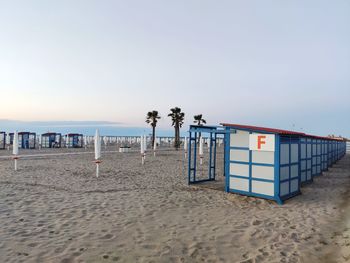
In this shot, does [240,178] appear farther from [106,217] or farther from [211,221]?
[106,217]

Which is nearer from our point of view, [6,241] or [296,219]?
[6,241]

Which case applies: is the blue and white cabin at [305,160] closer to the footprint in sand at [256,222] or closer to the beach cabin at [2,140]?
the footprint in sand at [256,222]

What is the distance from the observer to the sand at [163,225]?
5.49 meters

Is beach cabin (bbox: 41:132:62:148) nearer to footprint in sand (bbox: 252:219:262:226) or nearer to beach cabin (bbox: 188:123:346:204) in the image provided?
beach cabin (bbox: 188:123:346:204)

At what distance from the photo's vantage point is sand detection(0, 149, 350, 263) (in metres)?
5.49

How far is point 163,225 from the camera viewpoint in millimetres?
7133

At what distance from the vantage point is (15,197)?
9.54 meters

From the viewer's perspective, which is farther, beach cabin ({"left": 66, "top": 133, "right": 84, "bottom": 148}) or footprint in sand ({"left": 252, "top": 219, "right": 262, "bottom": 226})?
beach cabin ({"left": 66, "top": 133, "right": 84, "bottom": 148})

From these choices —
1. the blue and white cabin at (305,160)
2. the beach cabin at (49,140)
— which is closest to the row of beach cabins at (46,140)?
the beach cabin at (49,140)

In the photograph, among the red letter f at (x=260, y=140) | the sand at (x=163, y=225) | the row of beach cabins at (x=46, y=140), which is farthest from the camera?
the row of beach cabins at (x=46, y=140)

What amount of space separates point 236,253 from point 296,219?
3140 mm

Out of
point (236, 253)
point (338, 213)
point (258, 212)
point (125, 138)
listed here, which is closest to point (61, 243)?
point (236, 253)

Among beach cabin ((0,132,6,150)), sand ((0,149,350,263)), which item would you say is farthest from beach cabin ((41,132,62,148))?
sand ((0,149,350,263))

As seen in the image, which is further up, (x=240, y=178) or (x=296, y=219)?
(x=240, y=178)
